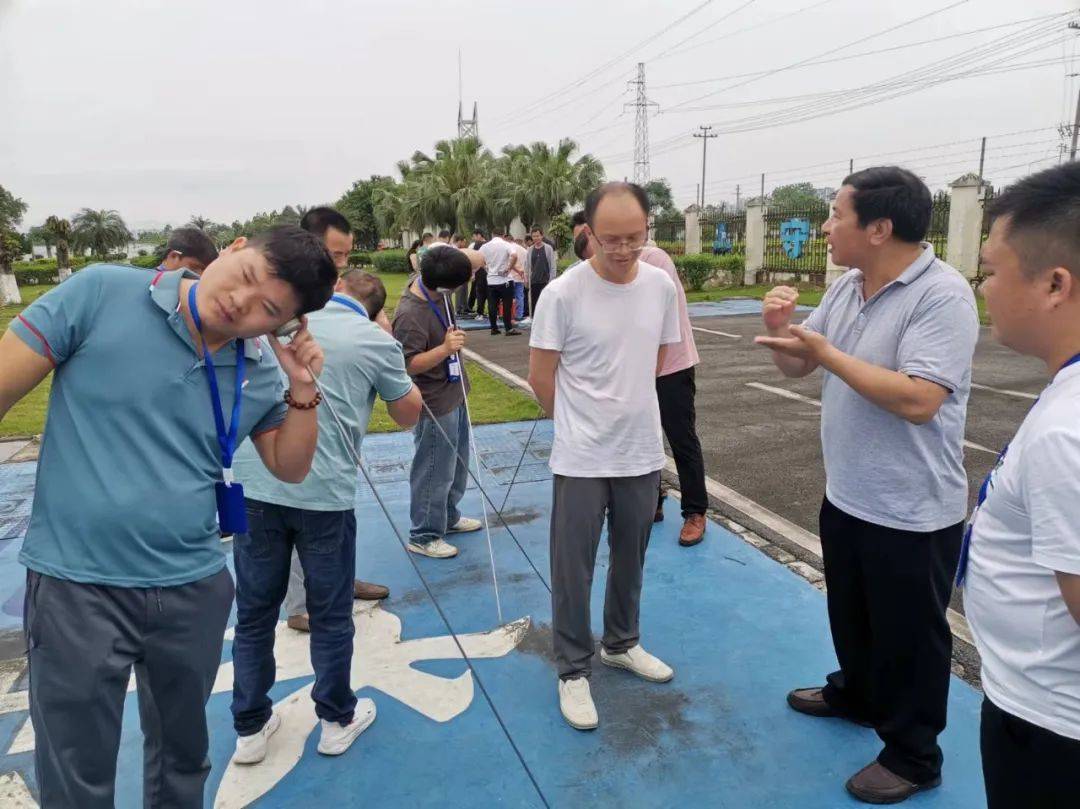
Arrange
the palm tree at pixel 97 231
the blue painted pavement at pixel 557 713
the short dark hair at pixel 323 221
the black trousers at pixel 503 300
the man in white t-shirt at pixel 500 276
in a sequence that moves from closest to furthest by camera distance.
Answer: the blue painted pavement at pixel 557 713
the short dark hair at pixel 323 221
the man in white t-shirt at pixel 500 276
the black trousers at pixel 503 300
the palm tree at pixel 97 231

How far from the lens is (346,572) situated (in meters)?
2.60

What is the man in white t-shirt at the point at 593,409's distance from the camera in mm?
2730

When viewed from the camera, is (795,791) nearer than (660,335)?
Yes

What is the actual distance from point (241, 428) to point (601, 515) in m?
1.41

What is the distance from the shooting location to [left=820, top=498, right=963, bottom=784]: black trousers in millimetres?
2287

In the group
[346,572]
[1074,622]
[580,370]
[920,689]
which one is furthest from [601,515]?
[1074,622]

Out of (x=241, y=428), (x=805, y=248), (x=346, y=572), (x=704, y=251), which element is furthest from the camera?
(x=704, y=251)

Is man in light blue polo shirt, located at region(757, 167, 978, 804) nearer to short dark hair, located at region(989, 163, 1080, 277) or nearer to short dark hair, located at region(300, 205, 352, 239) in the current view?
short dark hair, located at region(989, 163, 1080, 277)

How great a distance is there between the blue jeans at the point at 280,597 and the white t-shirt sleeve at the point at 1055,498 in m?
2.02

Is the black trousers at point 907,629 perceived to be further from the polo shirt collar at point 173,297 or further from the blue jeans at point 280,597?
the polo shirt collar at point 173,297

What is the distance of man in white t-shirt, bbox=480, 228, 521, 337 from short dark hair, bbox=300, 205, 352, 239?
8.54 meters

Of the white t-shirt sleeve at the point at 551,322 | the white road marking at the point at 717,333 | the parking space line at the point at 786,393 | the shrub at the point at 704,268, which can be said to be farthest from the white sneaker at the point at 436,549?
the shrub at the point at 704,268

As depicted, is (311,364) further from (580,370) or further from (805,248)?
(805,248)

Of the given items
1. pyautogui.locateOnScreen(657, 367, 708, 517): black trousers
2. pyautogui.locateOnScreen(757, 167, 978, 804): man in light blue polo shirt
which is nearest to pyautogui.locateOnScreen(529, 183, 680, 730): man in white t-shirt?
pyautogui.locateOnScreen(757, 167, 978, 804): man in light blue polo shirt
